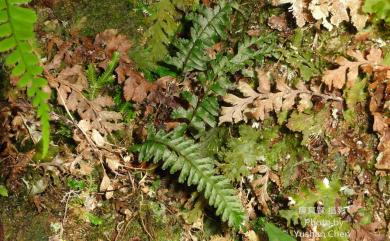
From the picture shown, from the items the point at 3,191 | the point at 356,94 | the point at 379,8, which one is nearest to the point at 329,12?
the point at 379,8

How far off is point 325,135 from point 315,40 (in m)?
0.86

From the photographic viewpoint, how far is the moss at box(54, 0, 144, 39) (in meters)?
3.96

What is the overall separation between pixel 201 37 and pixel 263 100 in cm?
82

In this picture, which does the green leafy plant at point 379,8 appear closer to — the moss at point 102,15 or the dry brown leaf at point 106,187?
the moss at point 102,15

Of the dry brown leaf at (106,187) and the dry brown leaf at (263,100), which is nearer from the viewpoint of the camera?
the dry brown leaf at (263,100)

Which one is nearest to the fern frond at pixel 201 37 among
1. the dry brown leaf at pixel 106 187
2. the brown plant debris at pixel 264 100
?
the brown plant debris at pixel 264 100

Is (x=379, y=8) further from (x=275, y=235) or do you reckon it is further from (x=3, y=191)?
(x=3, y=191)

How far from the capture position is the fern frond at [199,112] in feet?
11.0

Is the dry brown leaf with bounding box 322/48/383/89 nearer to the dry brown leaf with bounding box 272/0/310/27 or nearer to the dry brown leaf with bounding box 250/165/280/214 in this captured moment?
the dry brown leaf with bounding box 272/0/310/27

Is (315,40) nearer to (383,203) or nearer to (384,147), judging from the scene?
(384,147)

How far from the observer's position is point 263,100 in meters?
3.34

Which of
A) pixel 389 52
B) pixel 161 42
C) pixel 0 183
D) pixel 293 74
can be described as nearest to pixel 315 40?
pixel 293 74

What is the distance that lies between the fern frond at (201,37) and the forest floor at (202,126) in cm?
1

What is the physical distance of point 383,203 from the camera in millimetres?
3314
